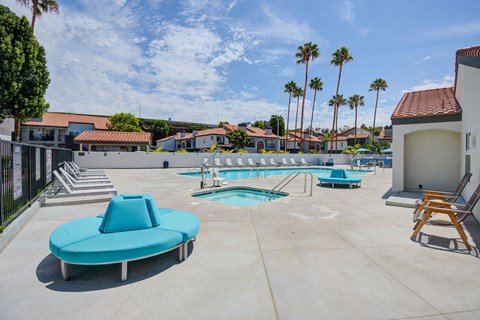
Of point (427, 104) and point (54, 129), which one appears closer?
point (427, 104)

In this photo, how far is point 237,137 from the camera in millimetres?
41156

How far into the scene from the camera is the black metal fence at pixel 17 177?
4.77 meters

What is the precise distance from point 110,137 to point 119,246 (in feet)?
103

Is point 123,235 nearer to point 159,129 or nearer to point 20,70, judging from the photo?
point 20,70

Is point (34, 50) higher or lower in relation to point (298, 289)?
higher

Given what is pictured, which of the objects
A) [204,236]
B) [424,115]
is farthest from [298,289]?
[424,115]

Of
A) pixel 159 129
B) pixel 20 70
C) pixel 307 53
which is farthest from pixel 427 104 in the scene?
pixel 159 129

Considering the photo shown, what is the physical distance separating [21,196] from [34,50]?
1535 centimetres

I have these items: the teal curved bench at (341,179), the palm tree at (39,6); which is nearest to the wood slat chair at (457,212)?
the teal curved bench at (341,179)

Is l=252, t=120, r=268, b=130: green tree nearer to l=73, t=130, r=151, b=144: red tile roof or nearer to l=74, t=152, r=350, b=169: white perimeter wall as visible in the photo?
l=73, t=130, r=151, b=144: red tile roof

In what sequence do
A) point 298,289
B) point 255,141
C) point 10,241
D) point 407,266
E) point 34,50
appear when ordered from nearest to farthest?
point 298,289 → point 407,266 → point 10,241 → point 34,50 → point 255,141

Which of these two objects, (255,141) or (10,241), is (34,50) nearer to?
(10,241)

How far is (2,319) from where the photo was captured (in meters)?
2.33

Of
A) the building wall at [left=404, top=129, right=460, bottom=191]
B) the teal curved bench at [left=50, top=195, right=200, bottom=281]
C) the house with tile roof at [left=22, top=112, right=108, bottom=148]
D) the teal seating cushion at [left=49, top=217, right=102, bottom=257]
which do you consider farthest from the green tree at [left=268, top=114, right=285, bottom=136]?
the teal seating cushion at [left=49, top=217, right=102, bottom=257]
